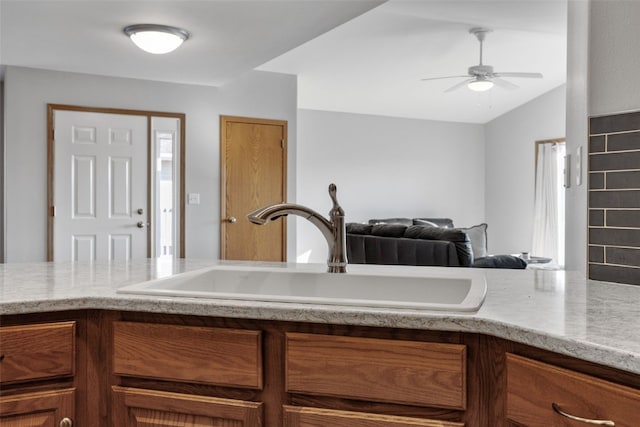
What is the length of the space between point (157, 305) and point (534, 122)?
808cm

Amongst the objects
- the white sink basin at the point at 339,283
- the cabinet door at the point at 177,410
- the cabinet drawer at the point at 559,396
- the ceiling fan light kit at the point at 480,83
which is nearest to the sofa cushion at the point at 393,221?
the ceiling fan light kit at the point at 480,83

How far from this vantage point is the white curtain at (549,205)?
A: 802cm

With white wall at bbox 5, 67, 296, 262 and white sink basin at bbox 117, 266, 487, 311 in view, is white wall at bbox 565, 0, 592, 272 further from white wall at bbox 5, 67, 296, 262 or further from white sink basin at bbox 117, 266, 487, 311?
white wall at bbox 5, 67, 296, 262

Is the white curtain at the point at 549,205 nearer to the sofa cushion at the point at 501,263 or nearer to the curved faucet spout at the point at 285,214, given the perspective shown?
the sofa cushion at the point at 501,263

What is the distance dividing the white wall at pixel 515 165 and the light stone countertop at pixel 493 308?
714 cm

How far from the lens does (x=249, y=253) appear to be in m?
5.98

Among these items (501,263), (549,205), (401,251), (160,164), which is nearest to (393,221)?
(549,205)

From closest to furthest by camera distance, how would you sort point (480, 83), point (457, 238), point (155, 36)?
point (155, 36) < point (457, 238) < point (480, 83)

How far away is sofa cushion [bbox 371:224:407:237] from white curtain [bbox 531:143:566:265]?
3.95 m

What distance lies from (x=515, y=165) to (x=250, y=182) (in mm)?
4595

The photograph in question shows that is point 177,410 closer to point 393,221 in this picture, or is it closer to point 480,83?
point 480,83

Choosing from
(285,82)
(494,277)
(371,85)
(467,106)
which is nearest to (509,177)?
(467,106)

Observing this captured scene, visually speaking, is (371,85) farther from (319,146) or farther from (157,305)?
(157,305)

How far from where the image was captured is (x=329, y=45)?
5.75 m
